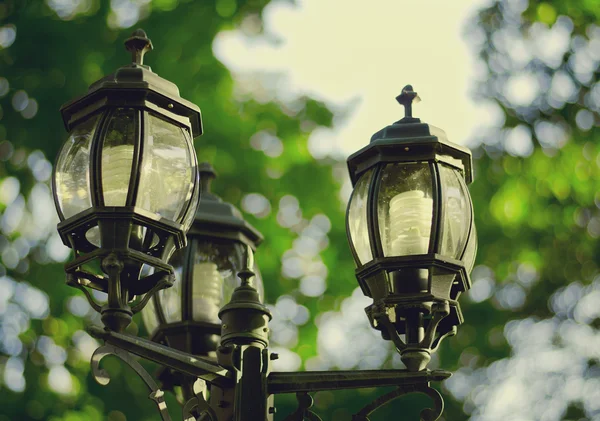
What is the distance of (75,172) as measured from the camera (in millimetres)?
3459

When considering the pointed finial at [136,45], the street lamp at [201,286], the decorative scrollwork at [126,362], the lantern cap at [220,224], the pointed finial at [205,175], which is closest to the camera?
the decorative scrollwork at [126,362]

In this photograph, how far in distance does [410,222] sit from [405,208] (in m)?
0.06

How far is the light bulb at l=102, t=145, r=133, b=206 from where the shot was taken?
131 inches

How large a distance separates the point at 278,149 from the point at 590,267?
352cm

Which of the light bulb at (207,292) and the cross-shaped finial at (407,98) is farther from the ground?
the cross-shaped finial at (407,98)

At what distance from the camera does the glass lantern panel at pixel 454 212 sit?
3.54 metres

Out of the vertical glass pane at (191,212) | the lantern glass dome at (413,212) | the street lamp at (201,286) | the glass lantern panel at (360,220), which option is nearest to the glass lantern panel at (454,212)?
the lantern glass dome at (413,212)

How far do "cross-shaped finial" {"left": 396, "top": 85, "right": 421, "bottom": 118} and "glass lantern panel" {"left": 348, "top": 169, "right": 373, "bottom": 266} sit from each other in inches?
16.9

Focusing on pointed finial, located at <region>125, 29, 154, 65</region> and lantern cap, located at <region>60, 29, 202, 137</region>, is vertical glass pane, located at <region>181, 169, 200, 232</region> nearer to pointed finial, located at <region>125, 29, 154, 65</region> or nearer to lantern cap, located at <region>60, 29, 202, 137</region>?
lantern cap, located at <region>60, 29, 202, 137</region>

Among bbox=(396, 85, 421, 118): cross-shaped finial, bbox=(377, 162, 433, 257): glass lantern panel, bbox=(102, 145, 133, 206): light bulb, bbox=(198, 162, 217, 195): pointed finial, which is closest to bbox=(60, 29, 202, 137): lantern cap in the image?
bbox=(102, 145, 133, 206): light bulb

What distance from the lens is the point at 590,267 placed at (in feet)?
36.1

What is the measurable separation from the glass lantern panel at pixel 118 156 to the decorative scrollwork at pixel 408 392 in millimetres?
1024

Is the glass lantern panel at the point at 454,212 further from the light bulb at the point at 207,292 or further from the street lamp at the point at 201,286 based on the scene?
the light bulb at the point at 207,292

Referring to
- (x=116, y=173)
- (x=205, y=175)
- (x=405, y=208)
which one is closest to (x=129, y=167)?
(x=116, y=173)
